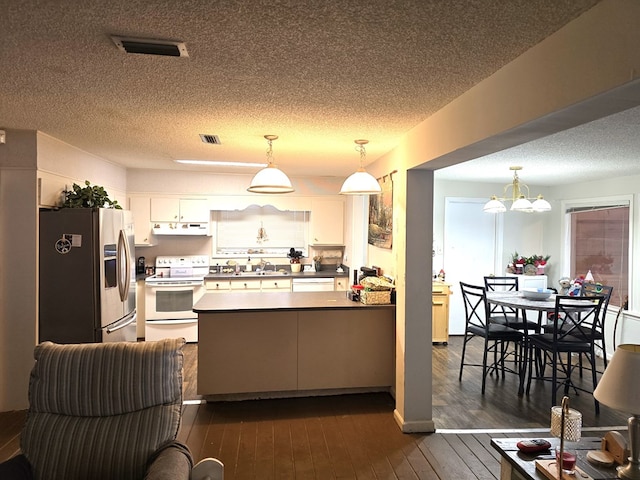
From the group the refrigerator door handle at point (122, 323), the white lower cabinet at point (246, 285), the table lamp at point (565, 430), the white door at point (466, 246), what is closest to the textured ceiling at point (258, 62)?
the table lamp at point (565, 430)

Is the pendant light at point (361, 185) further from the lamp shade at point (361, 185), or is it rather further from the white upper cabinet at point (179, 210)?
the white upper cabinet at point (179, 210)

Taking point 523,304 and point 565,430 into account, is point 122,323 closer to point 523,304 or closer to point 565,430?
point 565,430

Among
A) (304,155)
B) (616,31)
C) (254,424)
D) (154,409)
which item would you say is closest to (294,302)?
(254,424)

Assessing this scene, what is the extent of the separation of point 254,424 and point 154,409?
1.69 meters

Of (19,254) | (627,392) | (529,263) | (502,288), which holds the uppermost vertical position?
(19,254)

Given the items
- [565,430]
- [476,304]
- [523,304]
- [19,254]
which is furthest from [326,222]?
[565,430]

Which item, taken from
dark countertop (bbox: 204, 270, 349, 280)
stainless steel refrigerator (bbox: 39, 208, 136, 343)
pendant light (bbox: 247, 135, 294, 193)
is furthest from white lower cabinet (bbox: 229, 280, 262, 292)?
pendant light (bbox: 247, 135, 294, 193)

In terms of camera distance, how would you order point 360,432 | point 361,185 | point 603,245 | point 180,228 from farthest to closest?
1. point 180,228
2. point 603,245
3. point 360,432
4. point 361,185

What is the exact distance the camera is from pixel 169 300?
216 inches

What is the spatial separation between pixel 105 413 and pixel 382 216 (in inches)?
116

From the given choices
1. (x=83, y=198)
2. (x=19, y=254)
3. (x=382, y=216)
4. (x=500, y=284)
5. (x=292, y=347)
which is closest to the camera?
(x=19, y=254)

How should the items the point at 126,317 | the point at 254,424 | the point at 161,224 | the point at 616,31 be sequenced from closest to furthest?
the point at 616,31 < the point at 254,424 < the point at 126,317 < the point at 161,224

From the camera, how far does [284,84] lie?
2246mm

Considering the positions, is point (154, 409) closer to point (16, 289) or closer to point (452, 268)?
point (16, 289)
